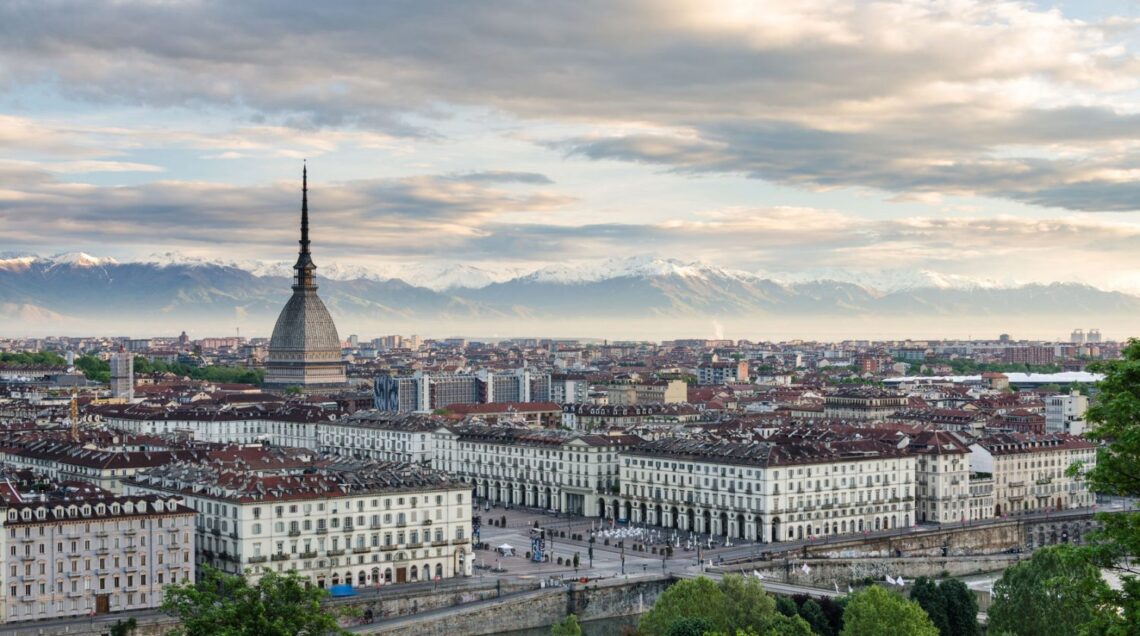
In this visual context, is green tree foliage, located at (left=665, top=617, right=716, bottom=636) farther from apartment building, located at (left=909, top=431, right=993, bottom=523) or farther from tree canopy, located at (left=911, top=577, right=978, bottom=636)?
apartment building, located at (left=909, top=431, right=993, bottom=523)

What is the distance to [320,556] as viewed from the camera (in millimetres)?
A: 79375

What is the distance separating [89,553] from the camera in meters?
71.1

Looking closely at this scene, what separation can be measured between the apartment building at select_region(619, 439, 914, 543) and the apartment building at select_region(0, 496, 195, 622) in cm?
4044

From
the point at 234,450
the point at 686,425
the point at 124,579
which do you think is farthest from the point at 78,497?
the point at 686,425

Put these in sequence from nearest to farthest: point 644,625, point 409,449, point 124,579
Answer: point 644,625 → point 124,579 → point 409,449

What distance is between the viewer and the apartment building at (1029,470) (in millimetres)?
116875

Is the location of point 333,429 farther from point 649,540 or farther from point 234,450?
point 649,540

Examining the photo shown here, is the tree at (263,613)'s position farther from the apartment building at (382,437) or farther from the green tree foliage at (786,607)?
the apartment building at (382,437)

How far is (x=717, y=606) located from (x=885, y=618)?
7872 mm

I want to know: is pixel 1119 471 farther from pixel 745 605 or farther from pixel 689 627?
pixel 745 605

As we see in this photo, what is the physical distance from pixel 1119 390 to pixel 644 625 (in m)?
38.1

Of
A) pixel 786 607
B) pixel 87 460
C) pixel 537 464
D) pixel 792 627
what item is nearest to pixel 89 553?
pixel 87 460

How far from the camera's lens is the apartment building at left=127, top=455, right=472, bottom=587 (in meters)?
77.6

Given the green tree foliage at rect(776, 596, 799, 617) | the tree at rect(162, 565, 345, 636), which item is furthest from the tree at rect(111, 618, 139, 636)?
the green tree foliage at rect(776, 596, 799, 617)
